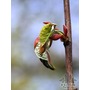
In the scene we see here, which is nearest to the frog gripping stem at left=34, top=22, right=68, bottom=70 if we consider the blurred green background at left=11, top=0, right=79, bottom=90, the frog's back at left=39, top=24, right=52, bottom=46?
the frog's back at left=39, top=24, right=52, bottom=46

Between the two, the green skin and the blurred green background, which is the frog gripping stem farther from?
the blurred green background

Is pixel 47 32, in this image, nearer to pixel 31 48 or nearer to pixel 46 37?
pixel 46 37

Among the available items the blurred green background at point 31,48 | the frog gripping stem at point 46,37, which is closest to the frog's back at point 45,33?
the frog gripping stem at point 46,37

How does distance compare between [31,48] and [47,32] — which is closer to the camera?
[47,32]

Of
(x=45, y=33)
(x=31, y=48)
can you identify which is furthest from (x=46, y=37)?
(x=31, y=48)

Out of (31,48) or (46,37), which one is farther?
(31,48)

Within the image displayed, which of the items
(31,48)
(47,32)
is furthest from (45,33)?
→ (31,48)

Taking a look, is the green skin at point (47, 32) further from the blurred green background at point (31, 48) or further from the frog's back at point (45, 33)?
the blurred green background at point (31, 48)
